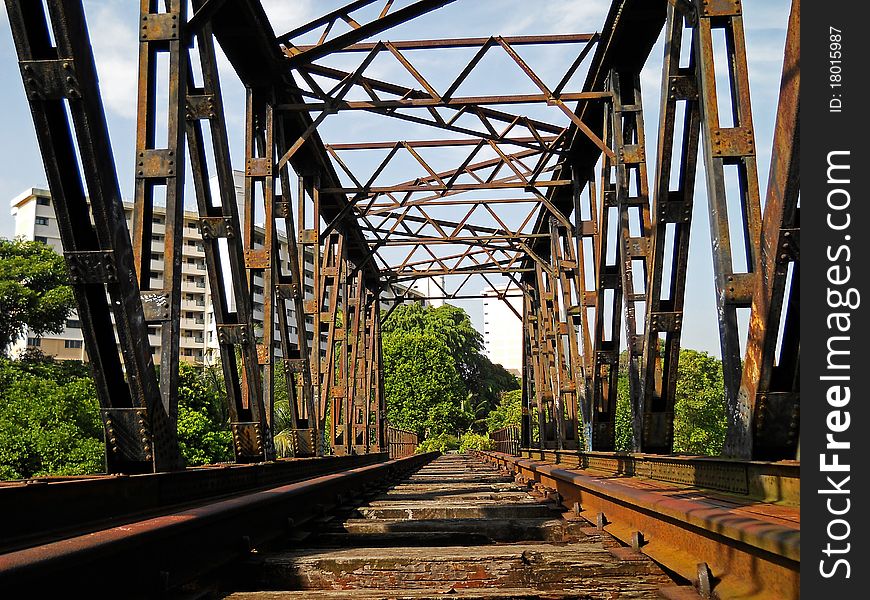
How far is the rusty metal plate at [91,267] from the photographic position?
460 cm

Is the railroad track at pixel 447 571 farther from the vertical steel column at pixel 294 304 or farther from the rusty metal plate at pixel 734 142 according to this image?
the vertical steel column at pixel 294 304

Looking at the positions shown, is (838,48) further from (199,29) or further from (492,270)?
(492,270)

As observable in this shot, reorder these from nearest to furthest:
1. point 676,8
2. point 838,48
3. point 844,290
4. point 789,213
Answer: point 844,290, point 838,48, point 789,213, point 676,8

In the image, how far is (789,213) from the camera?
4395 millimetres

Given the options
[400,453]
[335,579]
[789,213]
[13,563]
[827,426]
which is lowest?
[400,453]

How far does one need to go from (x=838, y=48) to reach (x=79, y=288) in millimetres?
3891

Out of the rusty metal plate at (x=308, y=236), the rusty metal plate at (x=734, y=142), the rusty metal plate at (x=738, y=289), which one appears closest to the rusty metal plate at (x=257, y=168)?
the rusty metal plate at (x=308, y=236)

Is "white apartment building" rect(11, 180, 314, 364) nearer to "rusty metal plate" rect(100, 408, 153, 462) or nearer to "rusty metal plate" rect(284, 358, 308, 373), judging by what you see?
"rusty metal plate" rect(284, 358, 308, 373)

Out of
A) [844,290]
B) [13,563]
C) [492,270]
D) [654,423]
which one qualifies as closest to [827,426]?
[844,290]

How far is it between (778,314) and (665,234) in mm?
2839

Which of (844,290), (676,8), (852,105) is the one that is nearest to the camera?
(844,290)

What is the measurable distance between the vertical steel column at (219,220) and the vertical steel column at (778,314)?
4250 millimetres

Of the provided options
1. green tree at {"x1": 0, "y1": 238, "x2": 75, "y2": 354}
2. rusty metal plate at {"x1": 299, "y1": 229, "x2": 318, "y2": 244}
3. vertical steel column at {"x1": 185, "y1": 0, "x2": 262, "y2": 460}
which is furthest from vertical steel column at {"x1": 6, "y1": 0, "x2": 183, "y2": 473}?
green tree at {"x1": 0, "y1": 238, "x2": 75, "y2": 354}

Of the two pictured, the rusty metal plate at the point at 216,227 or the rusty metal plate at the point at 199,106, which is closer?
the rusty metal plate at the point at 199,106
